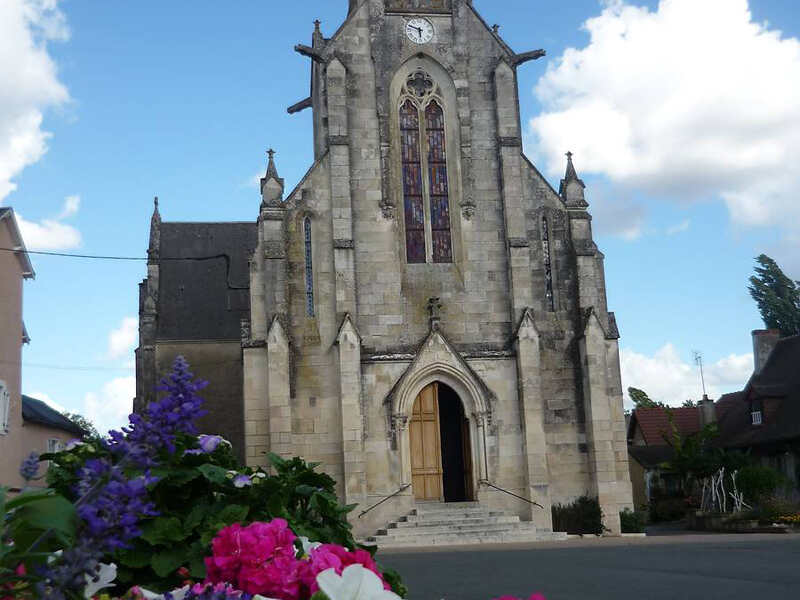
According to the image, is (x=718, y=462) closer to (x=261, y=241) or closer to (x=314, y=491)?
(x=261, y=241)

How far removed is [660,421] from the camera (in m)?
50.6

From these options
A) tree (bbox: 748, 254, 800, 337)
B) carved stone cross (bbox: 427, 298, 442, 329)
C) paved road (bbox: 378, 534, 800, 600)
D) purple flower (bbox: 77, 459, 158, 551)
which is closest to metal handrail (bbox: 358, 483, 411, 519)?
paved road (bbox: 378, 534, 800, 600)

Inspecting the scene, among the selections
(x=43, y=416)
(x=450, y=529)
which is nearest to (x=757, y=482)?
(x=450, y=529)

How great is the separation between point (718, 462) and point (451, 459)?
1141 cm

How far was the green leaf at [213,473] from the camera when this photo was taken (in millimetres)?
5543

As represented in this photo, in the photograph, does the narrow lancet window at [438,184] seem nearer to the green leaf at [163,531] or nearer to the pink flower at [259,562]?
the green leaf at [163,531]

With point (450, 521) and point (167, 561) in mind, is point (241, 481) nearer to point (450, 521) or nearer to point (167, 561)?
point (167, 561)

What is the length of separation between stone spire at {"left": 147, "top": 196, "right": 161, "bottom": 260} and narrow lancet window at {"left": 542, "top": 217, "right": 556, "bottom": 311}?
55.3 feet

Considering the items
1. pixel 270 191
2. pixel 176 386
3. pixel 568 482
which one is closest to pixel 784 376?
pixel 568 482

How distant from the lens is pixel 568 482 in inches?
953

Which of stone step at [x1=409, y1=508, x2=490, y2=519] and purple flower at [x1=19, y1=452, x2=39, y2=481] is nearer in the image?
purple flower at [x1=19, y1=452, x2=39, y2=481]

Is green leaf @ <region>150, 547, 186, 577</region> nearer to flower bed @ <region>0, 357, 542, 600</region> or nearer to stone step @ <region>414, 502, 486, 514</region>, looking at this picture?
flower bed @ <region>0, 357, 542, 600</region>

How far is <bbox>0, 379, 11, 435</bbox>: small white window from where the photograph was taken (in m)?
27.0

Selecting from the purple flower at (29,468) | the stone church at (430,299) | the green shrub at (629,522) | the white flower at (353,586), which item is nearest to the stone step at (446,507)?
the stone church at (430,299)
